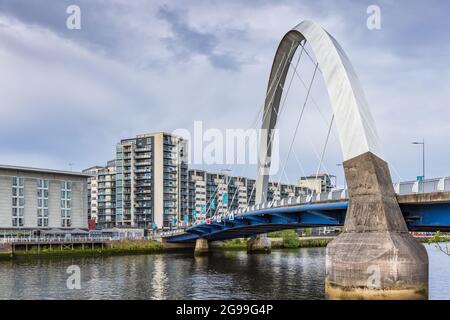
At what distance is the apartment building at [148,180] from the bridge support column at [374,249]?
111621 millimetres

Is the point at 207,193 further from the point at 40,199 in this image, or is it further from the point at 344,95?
the point at 344,95

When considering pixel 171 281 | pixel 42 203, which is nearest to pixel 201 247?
pixel 42 203

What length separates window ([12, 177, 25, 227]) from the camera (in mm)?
98562

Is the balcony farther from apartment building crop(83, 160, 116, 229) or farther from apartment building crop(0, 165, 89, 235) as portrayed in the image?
apartment building crop(0, 165, 89, 235)

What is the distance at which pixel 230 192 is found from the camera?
188500mm

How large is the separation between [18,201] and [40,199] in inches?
178

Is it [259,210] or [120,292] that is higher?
[259,210]

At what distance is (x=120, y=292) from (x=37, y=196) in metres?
63.1

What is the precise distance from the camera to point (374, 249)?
3472 centimetres

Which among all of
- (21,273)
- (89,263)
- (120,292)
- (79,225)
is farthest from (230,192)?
(120,292)

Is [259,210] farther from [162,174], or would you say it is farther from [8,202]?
[162,174]

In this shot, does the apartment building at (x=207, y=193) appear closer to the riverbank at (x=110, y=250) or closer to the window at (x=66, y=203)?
the riverbank at (x=110, y=250)

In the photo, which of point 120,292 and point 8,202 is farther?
point 8,202

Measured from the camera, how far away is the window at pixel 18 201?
323ft
